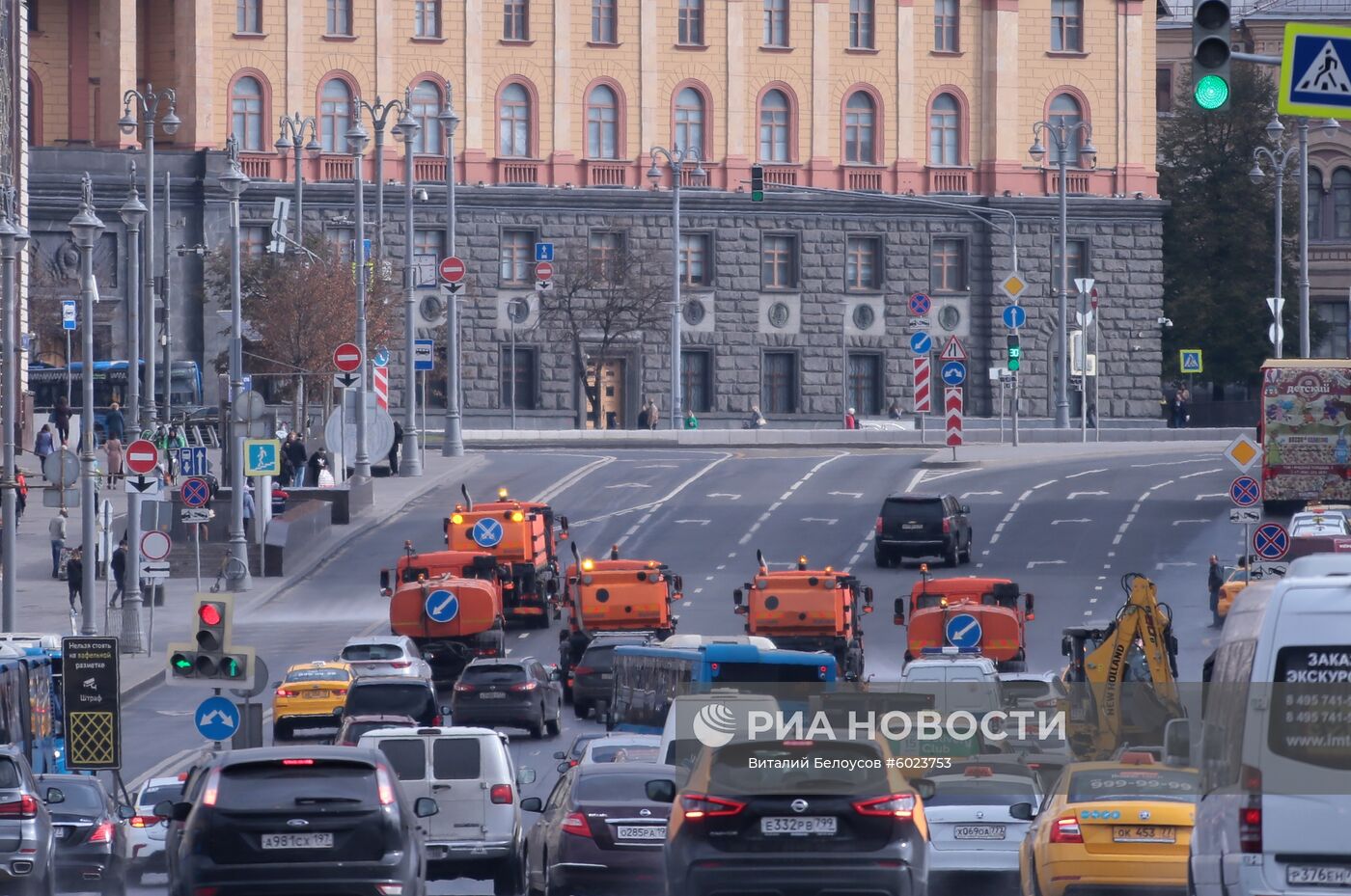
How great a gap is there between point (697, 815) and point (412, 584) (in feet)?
79.6

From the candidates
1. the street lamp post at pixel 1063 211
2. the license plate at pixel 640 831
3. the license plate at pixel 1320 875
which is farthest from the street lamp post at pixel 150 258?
the license plate at pixel 1320 875

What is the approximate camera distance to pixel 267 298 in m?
74.9

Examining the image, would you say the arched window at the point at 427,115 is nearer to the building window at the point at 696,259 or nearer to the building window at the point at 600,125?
the building window at the point at 600,125

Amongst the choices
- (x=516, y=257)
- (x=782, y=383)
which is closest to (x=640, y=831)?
(x=516, y=257)

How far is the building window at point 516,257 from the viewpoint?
84812 mm

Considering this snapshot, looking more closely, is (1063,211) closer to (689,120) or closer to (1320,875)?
(689,120)

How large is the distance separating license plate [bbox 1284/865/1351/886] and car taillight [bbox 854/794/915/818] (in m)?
3.05

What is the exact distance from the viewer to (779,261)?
8738cm

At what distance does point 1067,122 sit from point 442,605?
55687 millimetres

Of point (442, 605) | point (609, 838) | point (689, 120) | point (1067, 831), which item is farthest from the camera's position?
point (689, 120)

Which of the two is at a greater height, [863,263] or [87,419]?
[863,263]

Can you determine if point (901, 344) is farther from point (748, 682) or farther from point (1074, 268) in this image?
point (748, 682)

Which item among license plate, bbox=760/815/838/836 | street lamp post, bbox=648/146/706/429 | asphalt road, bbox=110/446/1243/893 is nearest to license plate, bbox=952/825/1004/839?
license plate, bbox=760/815/838/836

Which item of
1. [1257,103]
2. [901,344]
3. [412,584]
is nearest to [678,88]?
[901,344]
